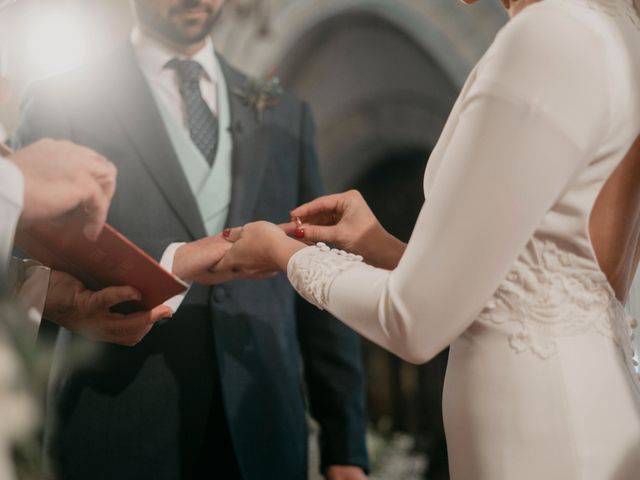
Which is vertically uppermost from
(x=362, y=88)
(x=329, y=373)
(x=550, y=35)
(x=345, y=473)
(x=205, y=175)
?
(x=550, y=35)

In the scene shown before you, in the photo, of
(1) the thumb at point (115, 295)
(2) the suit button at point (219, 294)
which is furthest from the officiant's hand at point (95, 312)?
(2) the suit button at point (219, 294)

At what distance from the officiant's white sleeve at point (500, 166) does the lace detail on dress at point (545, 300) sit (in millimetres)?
78

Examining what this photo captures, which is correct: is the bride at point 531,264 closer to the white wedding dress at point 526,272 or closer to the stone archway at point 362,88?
the white wedding dress at point 526,272

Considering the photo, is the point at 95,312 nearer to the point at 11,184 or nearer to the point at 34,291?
the point at 34,291

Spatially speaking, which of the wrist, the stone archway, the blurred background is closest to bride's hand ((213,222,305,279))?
the wrist

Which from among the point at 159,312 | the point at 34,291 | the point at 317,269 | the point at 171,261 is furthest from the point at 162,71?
the point at 317,269

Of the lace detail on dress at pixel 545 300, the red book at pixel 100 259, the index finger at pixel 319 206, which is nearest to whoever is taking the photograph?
the lace detail on dress at pixel 545 300

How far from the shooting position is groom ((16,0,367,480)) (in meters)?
1.88

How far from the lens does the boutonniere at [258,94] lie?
2154mm

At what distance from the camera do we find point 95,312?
1654 millimetres

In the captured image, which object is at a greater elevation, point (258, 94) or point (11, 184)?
point (11, 184)

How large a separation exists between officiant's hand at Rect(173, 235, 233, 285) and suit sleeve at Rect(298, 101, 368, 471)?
18.5 inches

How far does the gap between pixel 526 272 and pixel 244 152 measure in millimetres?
1012

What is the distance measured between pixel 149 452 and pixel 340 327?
1.80 ft
